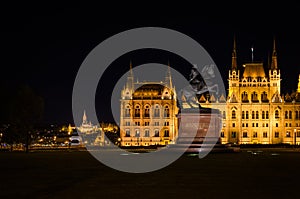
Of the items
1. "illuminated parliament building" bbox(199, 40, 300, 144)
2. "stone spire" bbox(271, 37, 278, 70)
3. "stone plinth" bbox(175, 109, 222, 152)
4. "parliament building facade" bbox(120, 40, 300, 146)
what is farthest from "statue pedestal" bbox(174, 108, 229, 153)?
"stone spire" bbox(271, 37, 278, 70)

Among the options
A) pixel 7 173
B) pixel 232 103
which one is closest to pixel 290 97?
pixel 232 103

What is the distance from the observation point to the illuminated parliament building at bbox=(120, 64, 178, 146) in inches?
5064

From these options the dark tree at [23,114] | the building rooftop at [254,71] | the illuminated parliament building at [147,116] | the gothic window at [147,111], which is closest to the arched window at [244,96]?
the building rooftop at [254,71]

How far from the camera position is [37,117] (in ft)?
227

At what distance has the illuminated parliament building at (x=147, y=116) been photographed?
129m

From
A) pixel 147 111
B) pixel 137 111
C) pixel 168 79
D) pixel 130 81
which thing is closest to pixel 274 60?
pixel 168 79

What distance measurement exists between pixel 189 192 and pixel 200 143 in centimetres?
3329

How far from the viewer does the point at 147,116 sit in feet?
432

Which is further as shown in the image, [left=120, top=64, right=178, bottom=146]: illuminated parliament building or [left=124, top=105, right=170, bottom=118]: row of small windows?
[left=124, top=105, right=170, bottom=118]: row of small windows

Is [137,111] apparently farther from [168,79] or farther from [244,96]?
[244,96]

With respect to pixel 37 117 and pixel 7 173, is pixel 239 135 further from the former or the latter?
pixel 7 173

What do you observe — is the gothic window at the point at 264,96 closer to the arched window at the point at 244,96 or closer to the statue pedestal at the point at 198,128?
the arched window at the point at 244,96

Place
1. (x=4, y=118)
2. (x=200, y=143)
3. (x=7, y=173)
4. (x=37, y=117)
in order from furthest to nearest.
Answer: (x=37, y=117) → (x=4, y=118) → (x=200, y=143) → (x=7, y=173)

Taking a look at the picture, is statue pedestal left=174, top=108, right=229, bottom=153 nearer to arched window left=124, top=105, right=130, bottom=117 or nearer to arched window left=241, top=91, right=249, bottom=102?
arched window left=124, top=105, right=130, bottom=117
